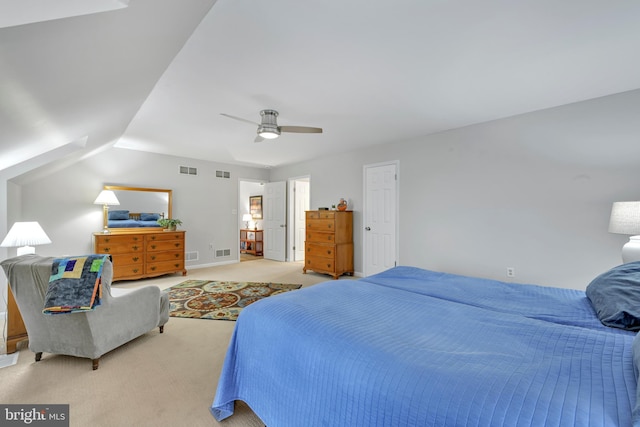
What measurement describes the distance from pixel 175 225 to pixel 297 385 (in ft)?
16.0

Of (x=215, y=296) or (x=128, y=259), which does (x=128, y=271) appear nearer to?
(x=128, y=259)

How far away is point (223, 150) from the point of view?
5.22 m

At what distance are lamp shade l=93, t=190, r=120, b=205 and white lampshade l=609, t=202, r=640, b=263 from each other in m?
6.70

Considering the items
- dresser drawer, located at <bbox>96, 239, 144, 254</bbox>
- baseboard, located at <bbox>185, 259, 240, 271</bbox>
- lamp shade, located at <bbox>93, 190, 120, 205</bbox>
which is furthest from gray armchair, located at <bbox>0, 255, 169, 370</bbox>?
baseboard, located at <bbox>185, 259, 240, 271</bbox>

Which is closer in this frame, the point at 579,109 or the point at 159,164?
the point at 579,109

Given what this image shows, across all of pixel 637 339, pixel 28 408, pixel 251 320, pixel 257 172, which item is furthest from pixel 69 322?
pixel 257 172

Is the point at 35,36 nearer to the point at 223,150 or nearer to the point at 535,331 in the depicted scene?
the point at 535,331

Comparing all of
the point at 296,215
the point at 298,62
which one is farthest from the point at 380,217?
the point at 298,62

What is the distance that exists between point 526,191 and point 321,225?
3211 mm

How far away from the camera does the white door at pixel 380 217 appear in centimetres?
471

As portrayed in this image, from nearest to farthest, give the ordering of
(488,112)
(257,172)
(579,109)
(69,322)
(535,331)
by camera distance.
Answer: (535,331), (69,322), (579,109), (488,112), (257,172)

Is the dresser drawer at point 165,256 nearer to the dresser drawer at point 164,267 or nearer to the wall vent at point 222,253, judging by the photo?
the dresser drawer at point 164,267

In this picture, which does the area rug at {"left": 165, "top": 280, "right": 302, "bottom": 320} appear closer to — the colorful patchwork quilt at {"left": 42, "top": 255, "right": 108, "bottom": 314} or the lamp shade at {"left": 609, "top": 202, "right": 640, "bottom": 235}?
the colorful patchwork quilt at {"left": 42, "top": 255, "right": 108, "bottom": 314}

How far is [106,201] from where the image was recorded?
4.67 meters
